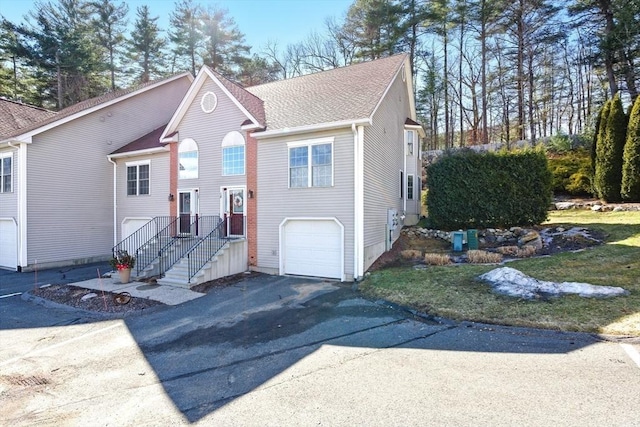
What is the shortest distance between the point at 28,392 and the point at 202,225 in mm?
9235

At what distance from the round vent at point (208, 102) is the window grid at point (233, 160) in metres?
1.79

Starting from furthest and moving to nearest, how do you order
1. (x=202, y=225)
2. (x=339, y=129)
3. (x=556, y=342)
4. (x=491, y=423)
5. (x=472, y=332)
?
(x=202, y=225), (x=339, y=129), (x=472, y=332), (x=556, y=342), (x=491, y=423)

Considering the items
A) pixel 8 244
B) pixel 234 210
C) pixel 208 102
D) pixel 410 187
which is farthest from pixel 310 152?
pixel 8 244

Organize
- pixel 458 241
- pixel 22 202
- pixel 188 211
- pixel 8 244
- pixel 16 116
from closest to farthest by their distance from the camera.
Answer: pixel 458 241 → pixel 22 202 → pixel 188 211 → pixel 8 244 → pixel 16 116

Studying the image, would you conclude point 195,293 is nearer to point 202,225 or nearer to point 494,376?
point 202,225

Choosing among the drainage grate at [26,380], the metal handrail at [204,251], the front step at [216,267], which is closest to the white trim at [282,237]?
the front step at [216,267]

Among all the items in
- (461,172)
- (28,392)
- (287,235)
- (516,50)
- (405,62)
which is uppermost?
(516,50)

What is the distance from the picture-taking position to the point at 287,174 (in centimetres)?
1189

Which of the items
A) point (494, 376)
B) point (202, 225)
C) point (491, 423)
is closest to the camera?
point (491, 423)

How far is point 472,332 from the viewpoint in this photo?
237 inches

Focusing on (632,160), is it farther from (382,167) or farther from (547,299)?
(547,299)

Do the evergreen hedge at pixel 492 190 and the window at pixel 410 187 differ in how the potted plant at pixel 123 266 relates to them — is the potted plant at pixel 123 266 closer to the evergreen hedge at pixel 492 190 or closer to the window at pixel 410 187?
the evergreen hedge at pixel 492 190

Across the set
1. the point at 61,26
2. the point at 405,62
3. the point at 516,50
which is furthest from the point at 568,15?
the point at 61,26

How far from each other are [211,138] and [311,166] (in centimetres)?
464
